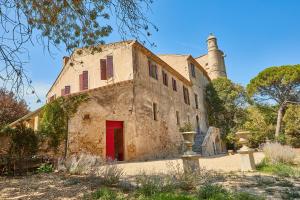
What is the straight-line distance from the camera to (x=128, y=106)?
553 inches

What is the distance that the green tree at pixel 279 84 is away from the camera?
23078 millimetres

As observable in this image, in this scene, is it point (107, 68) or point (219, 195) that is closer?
point (219, 195)

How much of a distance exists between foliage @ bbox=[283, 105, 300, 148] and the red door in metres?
18.0

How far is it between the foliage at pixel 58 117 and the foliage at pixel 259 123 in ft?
66.3

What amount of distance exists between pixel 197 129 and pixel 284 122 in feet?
33.0

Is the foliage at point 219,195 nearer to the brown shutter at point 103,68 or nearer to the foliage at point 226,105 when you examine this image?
the brown shutter at point 103,68

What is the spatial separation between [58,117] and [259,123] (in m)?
21.9

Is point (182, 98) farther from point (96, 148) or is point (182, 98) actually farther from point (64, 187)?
point (64, 187)

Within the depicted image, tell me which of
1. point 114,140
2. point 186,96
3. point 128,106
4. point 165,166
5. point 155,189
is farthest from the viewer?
point 186,96

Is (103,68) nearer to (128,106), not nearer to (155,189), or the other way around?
(128,106)

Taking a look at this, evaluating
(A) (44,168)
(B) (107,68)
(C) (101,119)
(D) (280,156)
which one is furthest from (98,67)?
(D) (280,156)

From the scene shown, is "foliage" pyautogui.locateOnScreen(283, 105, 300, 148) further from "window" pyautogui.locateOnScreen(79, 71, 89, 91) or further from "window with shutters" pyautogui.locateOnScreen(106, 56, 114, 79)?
"window" pyautogui.locateOnScreen(79, 71, 89, 91)

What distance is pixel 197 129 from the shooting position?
23.1m

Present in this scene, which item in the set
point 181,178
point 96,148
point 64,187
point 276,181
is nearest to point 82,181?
point 64,187
